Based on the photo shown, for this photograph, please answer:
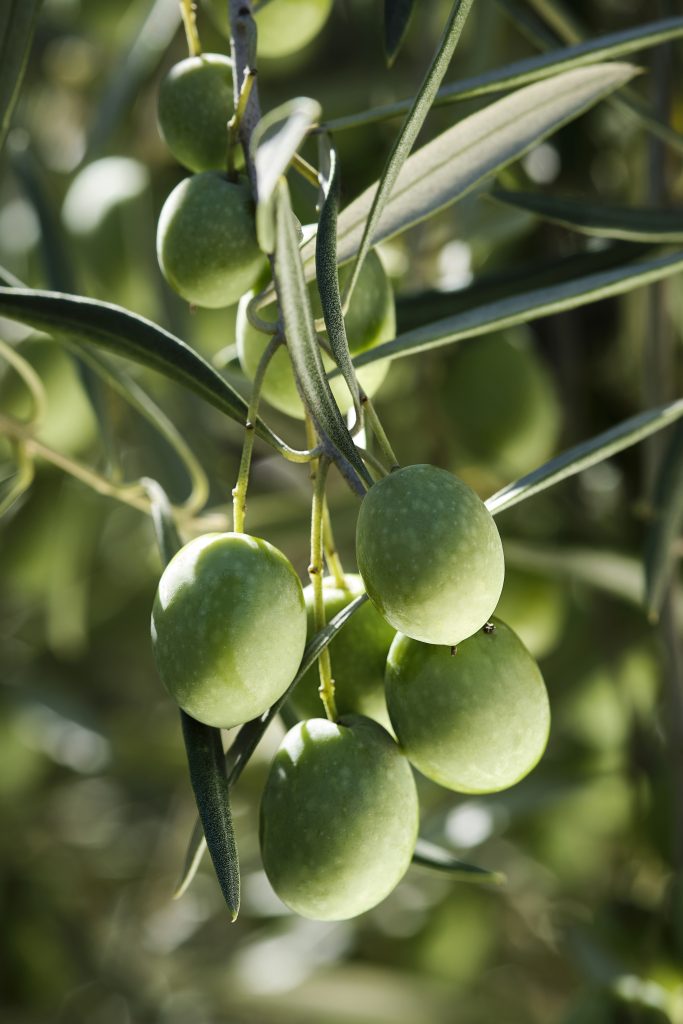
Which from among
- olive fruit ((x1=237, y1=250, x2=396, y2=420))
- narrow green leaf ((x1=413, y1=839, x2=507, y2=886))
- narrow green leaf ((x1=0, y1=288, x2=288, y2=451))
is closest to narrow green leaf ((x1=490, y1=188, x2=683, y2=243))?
olive fruit ((x1=237, y1=250, x2=396, y2=420))

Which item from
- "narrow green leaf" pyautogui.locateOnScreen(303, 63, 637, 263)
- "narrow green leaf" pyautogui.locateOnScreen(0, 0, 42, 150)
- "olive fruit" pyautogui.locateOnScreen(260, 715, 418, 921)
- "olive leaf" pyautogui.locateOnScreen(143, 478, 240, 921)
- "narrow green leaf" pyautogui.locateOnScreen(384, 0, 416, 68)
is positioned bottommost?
"olive fruit" pyautogui.locateOnScreen(260, 715, 418, 921)

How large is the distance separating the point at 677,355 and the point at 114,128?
2.33 feet

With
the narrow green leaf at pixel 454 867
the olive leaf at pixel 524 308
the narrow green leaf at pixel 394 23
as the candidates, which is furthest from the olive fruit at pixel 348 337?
the narrow green leaf at pixel 454 867

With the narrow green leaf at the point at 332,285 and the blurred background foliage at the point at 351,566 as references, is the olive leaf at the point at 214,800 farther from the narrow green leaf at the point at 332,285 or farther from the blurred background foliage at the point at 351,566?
the blurred background foliage at the point at 351,566

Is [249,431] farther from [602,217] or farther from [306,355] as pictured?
[602,217]

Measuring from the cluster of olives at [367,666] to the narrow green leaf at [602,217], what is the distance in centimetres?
33

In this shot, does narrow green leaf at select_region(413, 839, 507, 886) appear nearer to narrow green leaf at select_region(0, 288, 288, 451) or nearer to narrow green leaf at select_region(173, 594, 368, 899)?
narrow green leaf at select_region(173, 594, 368, 899)

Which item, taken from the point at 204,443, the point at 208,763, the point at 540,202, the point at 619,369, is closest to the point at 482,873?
the point at 208,763

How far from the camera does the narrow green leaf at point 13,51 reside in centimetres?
62

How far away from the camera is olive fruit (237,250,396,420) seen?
0.55 meters

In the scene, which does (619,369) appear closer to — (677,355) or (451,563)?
(677,355)

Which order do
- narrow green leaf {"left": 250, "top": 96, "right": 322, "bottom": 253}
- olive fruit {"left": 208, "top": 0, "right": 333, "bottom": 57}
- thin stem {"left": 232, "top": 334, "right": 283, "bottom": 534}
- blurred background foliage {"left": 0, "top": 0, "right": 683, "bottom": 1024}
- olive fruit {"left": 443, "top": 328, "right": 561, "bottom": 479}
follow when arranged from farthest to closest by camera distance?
olive fruit {"left": 443, "top": 328, "right": 561, "bottom": 479} < blurred background foliage {"left": 0, "top": 0, "right": 683, "bottom": 1024} < olive fruit {"left": 208, "top": 0, "right": 333, "bottom": 57} < thin stem {"left": 232, "top": 334, "right": 283, "bottom": 534} < narrow green leaf {"left": 250, "top": 96, "right": 322, "bottom": 253}

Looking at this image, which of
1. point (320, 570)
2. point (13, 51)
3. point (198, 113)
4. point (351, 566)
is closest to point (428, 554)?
point (320, 570)

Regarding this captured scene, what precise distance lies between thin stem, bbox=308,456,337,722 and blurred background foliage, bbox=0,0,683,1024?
27 cm
